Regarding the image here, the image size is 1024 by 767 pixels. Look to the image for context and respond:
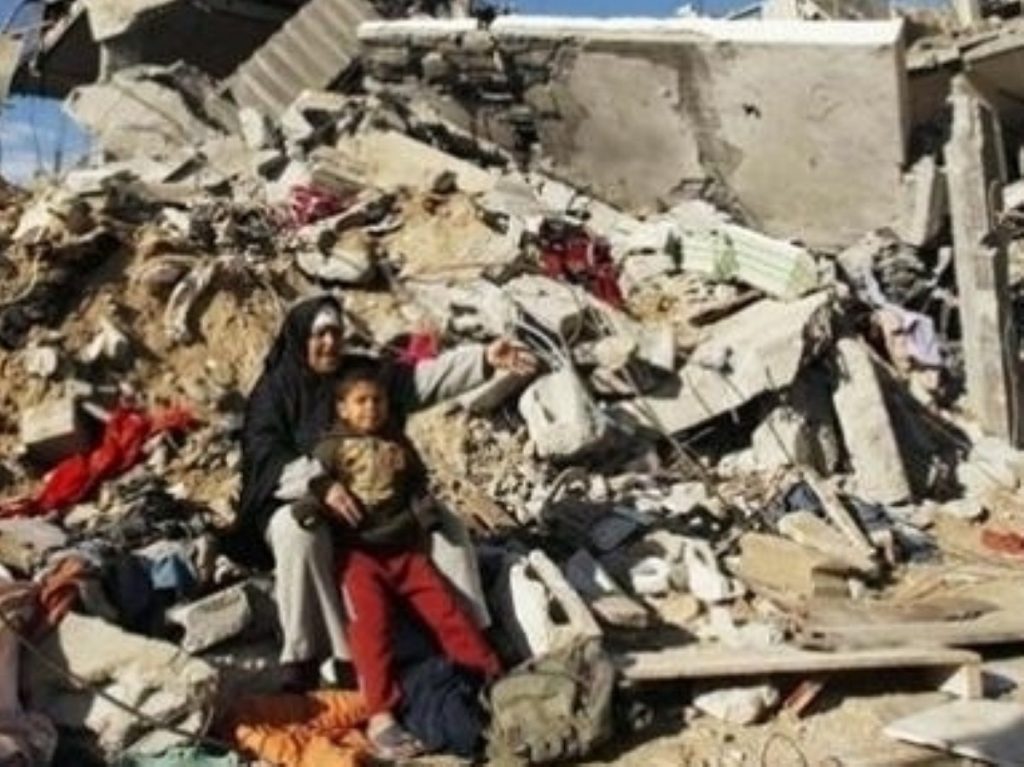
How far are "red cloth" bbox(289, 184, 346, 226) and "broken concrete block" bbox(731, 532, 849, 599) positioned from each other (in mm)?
4191

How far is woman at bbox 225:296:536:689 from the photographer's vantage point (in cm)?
504

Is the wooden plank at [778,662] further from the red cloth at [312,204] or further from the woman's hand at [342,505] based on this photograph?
the red cloth at [312,204]

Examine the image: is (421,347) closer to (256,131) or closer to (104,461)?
(104,461)

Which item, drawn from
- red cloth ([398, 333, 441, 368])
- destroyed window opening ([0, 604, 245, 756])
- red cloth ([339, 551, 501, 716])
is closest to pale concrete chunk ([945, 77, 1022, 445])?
red cloth ([398, 333, 441, 368])

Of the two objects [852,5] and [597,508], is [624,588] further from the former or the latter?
[852,5]

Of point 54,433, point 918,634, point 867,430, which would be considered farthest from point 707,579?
point 54,433

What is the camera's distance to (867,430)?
8.59m

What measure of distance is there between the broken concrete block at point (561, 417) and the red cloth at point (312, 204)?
265cm

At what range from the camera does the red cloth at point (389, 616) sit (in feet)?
16.5

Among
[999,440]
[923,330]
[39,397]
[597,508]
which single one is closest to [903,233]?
[923,330]

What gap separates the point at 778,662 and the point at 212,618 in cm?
199

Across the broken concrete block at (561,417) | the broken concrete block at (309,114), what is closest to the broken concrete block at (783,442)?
the broken concrete block at (561,417)

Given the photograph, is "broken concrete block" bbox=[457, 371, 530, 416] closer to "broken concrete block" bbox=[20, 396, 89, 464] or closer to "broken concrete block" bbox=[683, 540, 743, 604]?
"broken concrete block" bbox=[683, 540, 743, 604]

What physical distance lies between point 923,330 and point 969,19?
4.41 m
